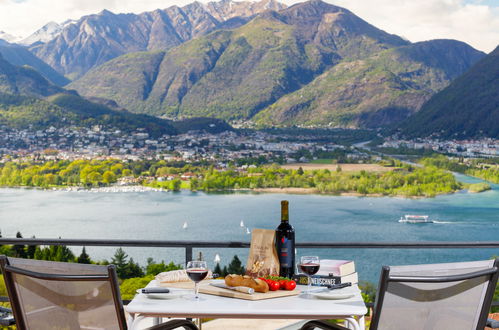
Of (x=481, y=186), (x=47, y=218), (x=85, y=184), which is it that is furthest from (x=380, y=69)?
(x=47, y=218)

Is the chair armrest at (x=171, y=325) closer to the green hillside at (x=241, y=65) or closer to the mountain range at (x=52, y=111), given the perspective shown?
the mountain range at (x=52, y=111)

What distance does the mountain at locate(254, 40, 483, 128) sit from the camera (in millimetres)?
62438

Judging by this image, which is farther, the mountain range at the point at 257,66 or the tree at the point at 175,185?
the mountain range at the point at 257,66

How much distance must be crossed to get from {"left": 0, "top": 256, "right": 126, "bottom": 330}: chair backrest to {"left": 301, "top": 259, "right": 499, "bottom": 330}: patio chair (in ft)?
2.16

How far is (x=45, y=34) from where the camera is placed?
87250 millimetres

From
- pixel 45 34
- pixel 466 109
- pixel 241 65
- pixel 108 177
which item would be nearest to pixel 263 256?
pixel 108 177

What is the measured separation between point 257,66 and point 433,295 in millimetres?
76576

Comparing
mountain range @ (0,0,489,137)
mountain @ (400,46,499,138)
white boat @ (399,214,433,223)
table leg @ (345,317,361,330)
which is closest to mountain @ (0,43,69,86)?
mountain range @ (0,0,489,137)

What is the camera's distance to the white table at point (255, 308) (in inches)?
63.7

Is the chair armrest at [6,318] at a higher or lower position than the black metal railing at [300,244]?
lower

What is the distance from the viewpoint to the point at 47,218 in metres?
41.9

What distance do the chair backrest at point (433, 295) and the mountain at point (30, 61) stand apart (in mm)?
77532

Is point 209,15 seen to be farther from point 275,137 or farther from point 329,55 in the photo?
point 275,137

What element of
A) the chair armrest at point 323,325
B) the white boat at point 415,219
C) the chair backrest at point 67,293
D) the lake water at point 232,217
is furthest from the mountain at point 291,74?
the chair backrest at point 67,293
